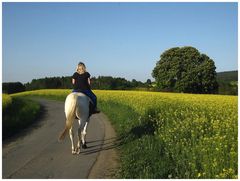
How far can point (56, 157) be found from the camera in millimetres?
9672

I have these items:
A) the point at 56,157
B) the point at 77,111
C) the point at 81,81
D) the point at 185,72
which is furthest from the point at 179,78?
the point at 56,157

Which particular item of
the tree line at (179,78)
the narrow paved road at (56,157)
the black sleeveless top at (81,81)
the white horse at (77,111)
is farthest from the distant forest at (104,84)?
the white horse at (77,111)

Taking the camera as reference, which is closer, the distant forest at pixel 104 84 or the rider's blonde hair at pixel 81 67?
the rider's blonde hair at pixel 81 67

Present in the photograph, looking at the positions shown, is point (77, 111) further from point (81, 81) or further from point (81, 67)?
point (81, 67)

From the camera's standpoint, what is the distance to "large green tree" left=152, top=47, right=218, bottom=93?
6000 cm

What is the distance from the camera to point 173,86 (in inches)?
2442

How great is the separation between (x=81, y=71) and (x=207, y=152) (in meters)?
4.68

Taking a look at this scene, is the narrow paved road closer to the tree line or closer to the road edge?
the road edge

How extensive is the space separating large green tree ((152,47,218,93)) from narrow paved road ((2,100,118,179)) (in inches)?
1872

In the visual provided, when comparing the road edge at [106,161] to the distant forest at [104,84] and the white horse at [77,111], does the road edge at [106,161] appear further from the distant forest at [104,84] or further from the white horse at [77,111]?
the distant forest at [104,84]

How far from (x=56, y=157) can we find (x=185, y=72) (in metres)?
53.7

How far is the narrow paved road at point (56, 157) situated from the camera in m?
8.15

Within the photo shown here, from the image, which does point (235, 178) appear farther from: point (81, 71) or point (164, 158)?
point (81, 71)

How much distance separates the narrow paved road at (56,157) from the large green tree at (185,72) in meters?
47.5
